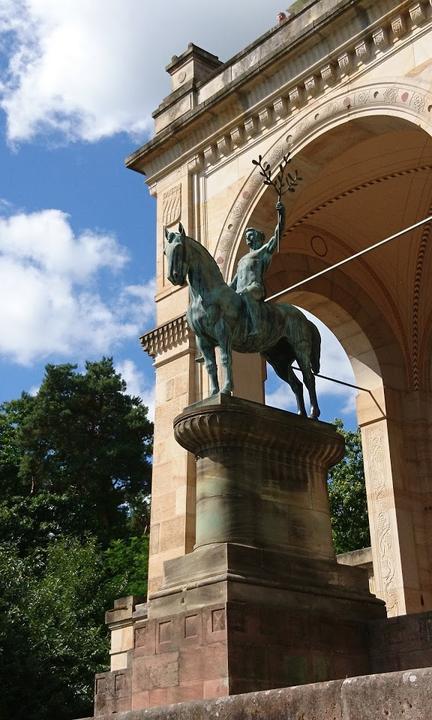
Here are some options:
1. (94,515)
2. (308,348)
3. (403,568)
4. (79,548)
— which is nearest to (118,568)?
(79,548)

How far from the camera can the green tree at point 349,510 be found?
91.4 ft

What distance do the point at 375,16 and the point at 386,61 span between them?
2.45ft

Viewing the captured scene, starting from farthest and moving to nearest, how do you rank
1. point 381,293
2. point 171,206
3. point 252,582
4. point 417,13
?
point 381,293 < point 171,206 < point 417,13 < point 252,582

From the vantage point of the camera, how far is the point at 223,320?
31.9ft

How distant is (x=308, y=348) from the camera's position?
1034 centimetres

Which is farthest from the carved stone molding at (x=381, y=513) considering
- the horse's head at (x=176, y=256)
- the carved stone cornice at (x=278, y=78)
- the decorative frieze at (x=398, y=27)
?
the horse's head at (x=176, y=256)

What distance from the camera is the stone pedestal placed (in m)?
7.93

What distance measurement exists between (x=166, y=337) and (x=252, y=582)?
24.0ft

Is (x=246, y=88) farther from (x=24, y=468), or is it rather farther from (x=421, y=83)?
(x=24, y=468)

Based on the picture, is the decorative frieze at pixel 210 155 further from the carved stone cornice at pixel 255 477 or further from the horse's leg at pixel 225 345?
the carved stone cornice at pixel 255 477

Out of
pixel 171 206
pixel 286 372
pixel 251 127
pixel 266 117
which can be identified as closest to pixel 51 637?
pixel 171 206

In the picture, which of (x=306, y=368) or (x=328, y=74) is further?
(x=328, y=74)

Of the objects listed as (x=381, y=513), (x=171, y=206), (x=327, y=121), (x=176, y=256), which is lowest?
(x=381, y=513)

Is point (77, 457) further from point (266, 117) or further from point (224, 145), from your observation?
point (266, 117)
